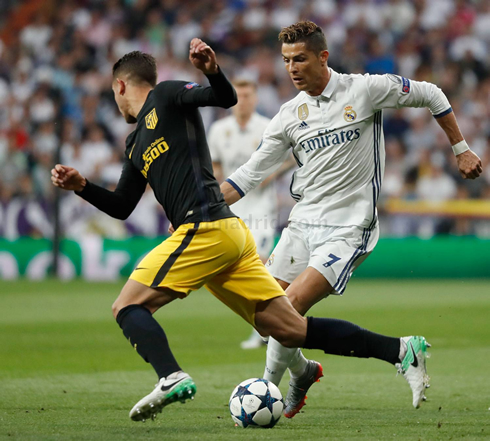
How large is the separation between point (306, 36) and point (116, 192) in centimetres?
156

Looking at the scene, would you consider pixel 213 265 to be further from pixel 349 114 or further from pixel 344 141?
pixel 349 114

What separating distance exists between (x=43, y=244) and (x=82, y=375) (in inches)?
353

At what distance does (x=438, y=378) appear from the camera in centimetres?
662

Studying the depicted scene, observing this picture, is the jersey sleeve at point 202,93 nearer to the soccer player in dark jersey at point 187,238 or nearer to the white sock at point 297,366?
the soccer player in dark jersey at point 187,238

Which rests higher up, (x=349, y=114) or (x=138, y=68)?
(x=138, y=68)

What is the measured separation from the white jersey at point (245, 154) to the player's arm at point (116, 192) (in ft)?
12.5

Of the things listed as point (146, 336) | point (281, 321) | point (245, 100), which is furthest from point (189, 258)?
point (245, 100)

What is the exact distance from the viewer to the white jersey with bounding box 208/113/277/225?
8938 millimetres

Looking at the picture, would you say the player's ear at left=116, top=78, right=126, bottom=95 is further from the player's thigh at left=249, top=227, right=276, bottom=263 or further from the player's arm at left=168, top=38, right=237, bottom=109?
the player's thigh at left=249, top=227, right=276, bottom=263

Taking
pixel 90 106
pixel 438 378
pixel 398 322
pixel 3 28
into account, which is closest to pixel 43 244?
pixel 90 106

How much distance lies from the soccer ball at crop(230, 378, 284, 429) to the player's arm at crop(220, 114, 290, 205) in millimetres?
1349

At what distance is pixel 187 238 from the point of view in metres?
4.58

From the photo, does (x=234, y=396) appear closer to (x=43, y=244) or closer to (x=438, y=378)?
(x=438, y=378)

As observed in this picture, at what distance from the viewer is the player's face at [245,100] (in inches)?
351
